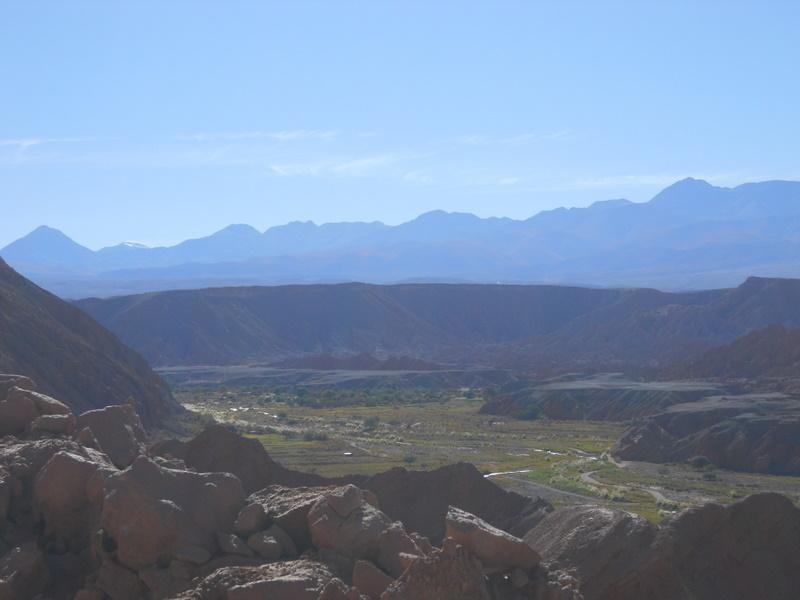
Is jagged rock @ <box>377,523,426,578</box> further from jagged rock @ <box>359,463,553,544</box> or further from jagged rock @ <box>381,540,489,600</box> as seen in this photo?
jagged rock @ <box>359,463,553,544</box>

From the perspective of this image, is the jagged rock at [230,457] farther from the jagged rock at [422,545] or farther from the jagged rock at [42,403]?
the jagged rock at [422,545]

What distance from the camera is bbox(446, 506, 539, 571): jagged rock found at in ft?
44.0

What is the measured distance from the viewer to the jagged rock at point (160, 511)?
14.6 m

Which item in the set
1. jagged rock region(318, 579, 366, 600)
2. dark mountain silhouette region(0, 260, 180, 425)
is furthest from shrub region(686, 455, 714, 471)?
jagged rock region(318, 579, 366, 600)

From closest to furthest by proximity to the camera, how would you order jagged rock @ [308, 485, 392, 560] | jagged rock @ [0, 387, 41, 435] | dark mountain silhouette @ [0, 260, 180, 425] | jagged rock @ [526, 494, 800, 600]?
1. jagged rock @ [308, 485, 392, 560]
2. jagged rock @ [526, 494, 800, 600]
3. jagged rock @ [0, 387, 41, 435]
4. dark mountain silhouette @ [0, 260, 180, 425]

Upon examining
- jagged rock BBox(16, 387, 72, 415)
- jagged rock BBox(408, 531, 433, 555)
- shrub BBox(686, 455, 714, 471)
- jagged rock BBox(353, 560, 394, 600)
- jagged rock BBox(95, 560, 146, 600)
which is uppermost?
jagged rock BBox(16, 387, 72, 415)

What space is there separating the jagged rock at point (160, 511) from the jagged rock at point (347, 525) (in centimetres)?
130

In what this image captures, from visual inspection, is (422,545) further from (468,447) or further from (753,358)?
(753,358)

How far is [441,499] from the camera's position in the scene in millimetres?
23234

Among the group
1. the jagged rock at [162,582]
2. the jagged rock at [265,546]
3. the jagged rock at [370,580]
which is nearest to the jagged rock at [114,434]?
the jagged rock at [162,582]

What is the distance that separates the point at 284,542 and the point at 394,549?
1.48 meters

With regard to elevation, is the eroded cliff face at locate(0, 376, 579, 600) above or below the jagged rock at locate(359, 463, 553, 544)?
above

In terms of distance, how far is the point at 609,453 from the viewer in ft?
206

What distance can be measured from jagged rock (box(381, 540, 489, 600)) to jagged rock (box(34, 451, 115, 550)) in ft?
17.0
